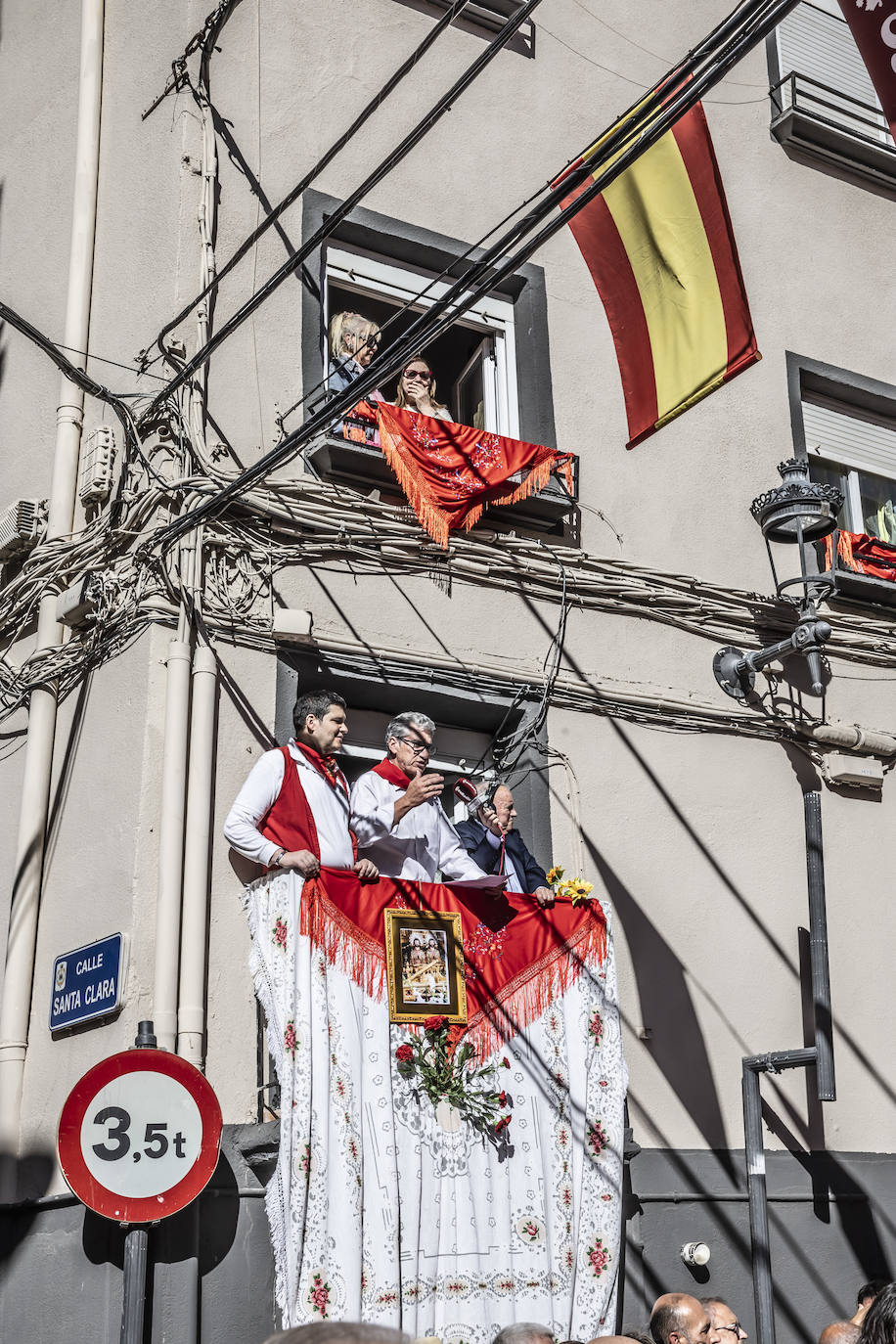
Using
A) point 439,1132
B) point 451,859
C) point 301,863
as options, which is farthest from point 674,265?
point 439,1132

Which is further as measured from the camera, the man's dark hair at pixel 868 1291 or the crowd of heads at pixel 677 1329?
the man's dark hair at pixel 868 1291

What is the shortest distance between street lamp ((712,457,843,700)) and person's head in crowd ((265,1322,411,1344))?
7.80 m

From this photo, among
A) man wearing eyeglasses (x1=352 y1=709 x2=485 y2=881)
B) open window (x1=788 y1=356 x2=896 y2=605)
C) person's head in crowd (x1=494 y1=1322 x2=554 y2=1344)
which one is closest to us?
person's head in crowd (x1=494 y1=1322 x2=554 y2=1344)

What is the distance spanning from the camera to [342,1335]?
2535mm

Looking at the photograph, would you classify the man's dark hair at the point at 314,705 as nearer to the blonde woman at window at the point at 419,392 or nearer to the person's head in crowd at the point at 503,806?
the person's head in crowd at the point at 503,806

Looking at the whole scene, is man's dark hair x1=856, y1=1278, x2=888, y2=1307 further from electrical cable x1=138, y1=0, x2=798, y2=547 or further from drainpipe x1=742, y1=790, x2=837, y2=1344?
electrical cable x1=138, y1=0, x2=798, y2=547

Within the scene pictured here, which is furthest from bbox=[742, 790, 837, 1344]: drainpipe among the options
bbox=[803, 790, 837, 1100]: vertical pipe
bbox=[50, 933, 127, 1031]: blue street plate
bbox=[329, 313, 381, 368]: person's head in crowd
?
bbox=[329, 313, 381, 368]: person's head in crowd

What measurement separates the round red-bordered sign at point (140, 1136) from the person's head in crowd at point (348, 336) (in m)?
4.90

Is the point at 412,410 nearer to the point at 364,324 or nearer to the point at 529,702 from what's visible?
the point at 364,324

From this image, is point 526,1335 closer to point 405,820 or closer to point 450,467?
point 405,820

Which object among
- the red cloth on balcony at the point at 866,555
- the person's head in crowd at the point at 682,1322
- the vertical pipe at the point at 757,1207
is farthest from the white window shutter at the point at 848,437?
the person's head in crowd at the point at 682,1322

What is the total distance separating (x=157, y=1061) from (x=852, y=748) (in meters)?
5.87

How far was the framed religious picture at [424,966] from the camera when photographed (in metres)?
7.87

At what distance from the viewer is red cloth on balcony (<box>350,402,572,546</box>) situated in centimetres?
954
